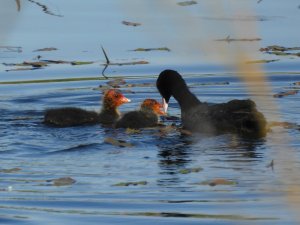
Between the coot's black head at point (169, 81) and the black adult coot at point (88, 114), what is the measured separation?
0.47 meters

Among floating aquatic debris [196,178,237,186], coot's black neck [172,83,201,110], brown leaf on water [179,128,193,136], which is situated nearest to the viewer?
floating aquatic debris [196,178,237,186]

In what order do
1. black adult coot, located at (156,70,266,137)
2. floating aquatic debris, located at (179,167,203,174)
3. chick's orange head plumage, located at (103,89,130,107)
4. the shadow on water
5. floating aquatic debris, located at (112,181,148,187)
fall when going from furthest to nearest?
chick's orange head plumage, located at (103,89,130,107)
black adult coot, located at (156,70,266,137)
the shadow on water
floating aquatic debris, located at (179,167,203,174)
floating aquatic debris, located at (112,181,148,187)

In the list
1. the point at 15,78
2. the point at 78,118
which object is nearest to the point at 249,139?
the point at 78,118

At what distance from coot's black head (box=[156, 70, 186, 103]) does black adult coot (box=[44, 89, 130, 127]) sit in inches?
18.3

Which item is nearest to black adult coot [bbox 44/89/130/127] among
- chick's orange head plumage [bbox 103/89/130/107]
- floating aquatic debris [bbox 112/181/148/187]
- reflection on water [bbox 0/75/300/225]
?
chick's orange head plumage [bbox 103/89/130/107]

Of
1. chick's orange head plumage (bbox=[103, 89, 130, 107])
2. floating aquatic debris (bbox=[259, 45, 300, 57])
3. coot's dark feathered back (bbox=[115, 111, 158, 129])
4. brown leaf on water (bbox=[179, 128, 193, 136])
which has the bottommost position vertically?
brown leaf on water (bbox=[179, 128, 193, 136])

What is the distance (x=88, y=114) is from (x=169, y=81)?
121cm

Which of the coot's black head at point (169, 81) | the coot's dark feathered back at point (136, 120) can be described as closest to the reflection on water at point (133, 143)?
the coot's dark feathered back at point (136, 120)

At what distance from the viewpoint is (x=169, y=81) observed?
11.0m

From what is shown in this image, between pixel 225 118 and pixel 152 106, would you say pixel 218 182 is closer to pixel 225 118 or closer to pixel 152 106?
pixel 225 118

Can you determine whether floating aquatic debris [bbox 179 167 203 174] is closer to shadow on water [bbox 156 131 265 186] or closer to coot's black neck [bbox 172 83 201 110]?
shadow on water [bbox 156 131 265 186]

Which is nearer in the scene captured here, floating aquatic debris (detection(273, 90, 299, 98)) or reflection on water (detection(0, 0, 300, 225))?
reflection on water (detection(0, 0, 300, 225))

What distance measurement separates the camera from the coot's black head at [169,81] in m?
11.0

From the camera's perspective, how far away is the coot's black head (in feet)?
36.0
